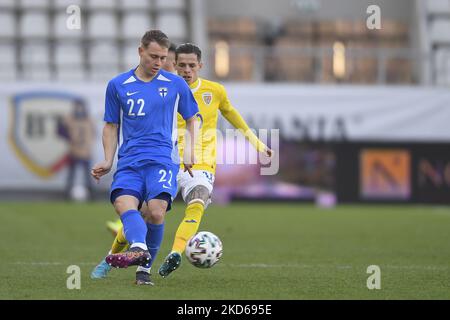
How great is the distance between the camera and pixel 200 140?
9.41m

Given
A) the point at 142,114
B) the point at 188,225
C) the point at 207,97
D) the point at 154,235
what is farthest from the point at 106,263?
the point at 207,97

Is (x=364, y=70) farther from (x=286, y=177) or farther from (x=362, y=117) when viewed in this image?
(x=286, y=177)

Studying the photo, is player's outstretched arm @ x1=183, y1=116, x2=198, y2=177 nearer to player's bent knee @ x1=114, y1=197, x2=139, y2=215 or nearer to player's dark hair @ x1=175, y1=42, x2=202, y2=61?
player's bent knee @ x1=114, y1=197, x2=139, y2=215

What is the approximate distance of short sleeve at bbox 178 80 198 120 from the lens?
8.23m

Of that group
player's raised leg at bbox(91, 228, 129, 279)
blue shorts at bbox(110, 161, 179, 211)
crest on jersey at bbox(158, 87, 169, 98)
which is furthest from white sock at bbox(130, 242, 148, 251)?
crest on jersey at bbox(158, 87, 169, 98)

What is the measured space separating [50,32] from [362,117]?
26.5 feet

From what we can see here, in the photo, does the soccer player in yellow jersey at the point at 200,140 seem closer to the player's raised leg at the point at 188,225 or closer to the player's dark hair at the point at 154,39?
the player's raised leg at the point at 188,225

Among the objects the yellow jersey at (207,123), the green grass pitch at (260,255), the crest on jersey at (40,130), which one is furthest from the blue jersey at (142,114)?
the crest on jersey at (40,130)

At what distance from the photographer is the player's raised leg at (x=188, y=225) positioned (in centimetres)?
789

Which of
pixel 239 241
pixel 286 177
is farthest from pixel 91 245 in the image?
pixel 286 177

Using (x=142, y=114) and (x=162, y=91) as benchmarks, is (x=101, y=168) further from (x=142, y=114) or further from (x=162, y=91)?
(x=162, y=91)
